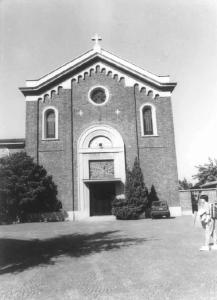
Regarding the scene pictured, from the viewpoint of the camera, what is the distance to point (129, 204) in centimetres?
2317

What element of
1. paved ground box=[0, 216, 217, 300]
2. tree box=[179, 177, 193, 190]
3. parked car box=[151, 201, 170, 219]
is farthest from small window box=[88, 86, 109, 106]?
A: tree box=[179, 177, 193, 190]

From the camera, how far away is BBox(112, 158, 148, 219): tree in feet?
73.9

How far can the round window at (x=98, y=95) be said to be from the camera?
26562mm

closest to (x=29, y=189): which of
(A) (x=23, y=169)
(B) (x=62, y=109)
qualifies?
(A) (x=23, y=169)

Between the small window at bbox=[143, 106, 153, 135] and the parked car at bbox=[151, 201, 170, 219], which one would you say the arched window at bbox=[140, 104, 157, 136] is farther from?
the parked car at bbox=[151, 201, 170, 219]

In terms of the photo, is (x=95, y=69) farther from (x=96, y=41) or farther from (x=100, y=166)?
(x=100, y=166)

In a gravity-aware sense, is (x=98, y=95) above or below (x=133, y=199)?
above

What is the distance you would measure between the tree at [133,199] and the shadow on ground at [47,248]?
Answer: 8.95 m

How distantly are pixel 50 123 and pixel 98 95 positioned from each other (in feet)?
16.3

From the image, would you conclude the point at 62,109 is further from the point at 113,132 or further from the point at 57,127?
the point at 113,132

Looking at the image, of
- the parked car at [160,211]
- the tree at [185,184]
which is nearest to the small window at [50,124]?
the parked car at [160,211]

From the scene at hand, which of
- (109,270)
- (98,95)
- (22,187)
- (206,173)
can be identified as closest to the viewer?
(109,270)

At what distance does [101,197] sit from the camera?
25.4 metres

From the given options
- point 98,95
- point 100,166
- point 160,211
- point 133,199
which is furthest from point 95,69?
point 160,211
